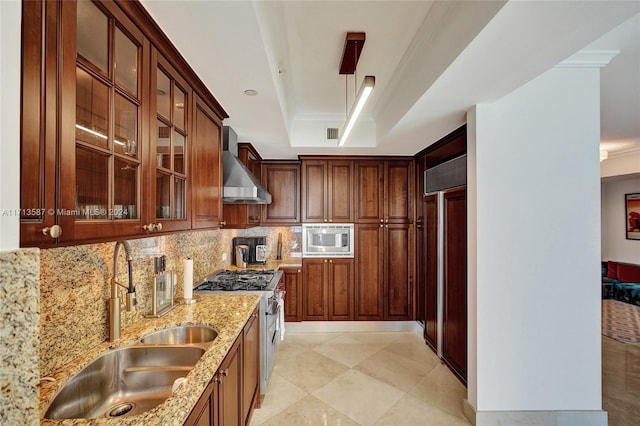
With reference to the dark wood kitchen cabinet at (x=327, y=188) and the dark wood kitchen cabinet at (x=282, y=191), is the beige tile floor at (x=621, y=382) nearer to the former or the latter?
the dark wood kitchen cabinet at (x=327, y=188)

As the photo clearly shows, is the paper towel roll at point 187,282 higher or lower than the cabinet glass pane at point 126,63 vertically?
lower

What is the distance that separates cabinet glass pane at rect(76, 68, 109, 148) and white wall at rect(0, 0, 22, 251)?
9.4 inches

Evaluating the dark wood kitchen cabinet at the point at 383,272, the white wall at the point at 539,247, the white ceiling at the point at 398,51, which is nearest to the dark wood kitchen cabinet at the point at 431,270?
the dark wood kitchen cabinet at the point at 383,272

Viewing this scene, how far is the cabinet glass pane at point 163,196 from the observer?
1454 mm

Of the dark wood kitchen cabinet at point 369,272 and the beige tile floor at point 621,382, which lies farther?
the dark wood kitchen cabinet at point 369,272

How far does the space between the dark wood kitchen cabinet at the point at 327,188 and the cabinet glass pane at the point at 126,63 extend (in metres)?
2.90

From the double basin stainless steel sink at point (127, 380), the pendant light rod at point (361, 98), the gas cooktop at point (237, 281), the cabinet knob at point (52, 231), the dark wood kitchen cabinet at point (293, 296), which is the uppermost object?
the pendant light rod at point (361, 98)

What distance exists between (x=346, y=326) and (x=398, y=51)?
3.46 m

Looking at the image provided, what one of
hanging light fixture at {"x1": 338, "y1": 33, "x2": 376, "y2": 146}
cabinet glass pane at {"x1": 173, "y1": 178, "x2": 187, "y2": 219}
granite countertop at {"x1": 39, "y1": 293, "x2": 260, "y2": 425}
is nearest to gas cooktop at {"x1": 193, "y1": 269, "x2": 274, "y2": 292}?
granite countertop at {"x1": 39, "y1": 293, "x2": 260, "y2": 425}

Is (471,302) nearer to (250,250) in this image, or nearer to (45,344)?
(45,344)

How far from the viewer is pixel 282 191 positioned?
4.29m

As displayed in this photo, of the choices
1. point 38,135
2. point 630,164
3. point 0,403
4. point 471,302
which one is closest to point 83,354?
point 0,403

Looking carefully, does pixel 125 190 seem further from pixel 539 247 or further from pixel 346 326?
pixel 346 326

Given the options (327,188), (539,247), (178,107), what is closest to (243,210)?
(327,188)
